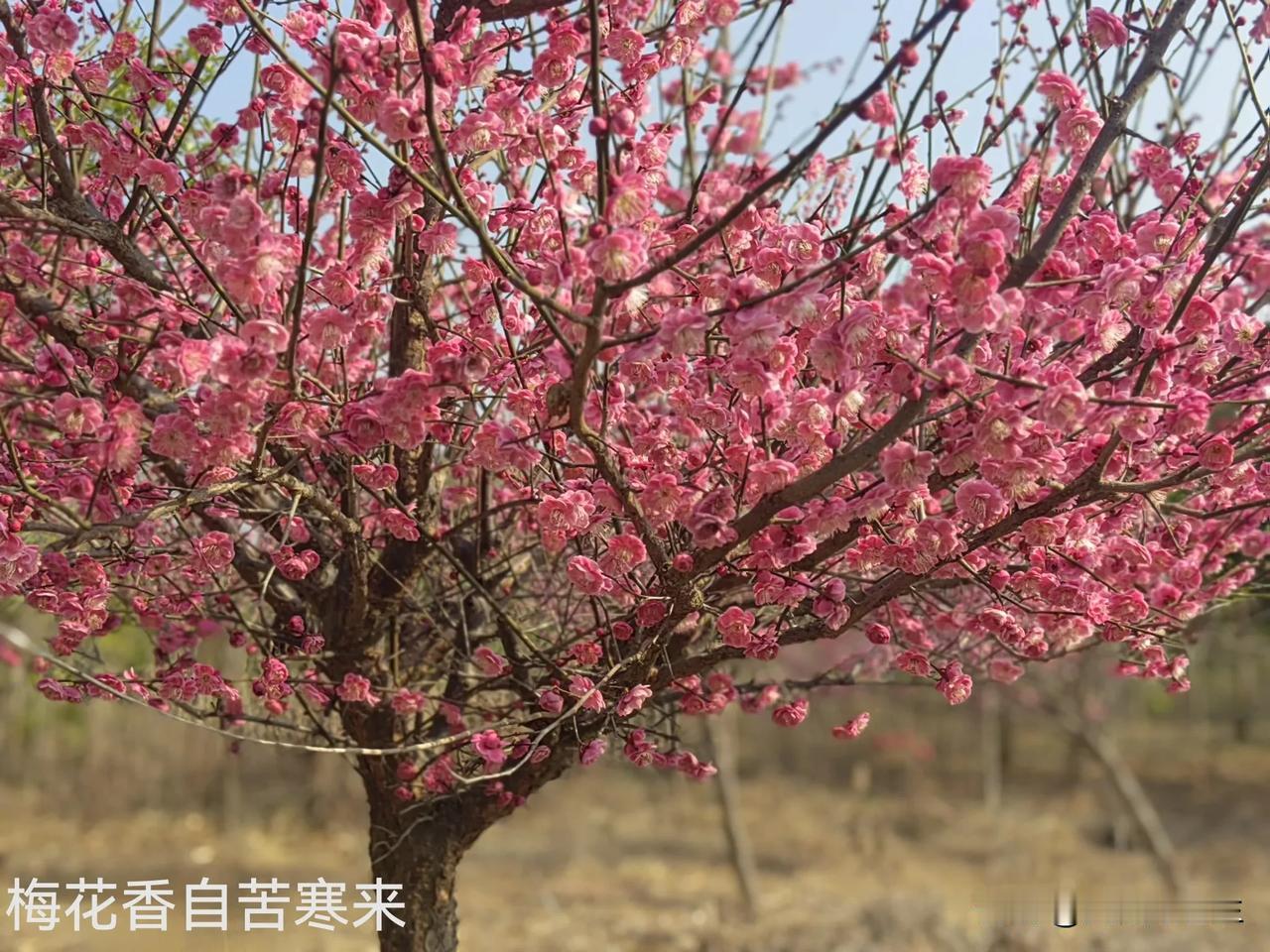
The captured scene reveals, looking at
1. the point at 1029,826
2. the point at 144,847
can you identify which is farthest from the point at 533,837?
the point at 1029,826

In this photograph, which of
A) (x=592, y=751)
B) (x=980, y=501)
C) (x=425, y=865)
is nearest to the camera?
(x=980, y=501)

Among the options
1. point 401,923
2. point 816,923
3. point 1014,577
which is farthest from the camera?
point 816,923

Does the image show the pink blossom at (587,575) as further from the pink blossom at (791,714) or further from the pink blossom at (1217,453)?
the pink blossom at (1217,453)

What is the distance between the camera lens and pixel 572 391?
2.11 meters

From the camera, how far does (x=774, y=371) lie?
225 centimetres

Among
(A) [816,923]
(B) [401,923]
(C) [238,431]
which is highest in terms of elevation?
(C) [238,431]

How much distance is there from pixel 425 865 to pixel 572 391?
1.89m

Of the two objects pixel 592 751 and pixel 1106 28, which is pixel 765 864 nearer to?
Answer: pixel 592 751

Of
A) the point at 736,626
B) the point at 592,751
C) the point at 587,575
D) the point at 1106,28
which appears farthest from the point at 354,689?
the point at 1106,28

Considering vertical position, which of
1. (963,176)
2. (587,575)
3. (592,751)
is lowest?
(592,751)

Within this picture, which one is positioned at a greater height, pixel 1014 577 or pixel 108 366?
pixel 108 366

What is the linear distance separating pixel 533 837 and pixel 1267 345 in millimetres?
12465

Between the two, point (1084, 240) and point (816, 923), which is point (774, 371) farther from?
point (816, 923)

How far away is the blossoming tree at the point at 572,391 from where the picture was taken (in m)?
2.15
